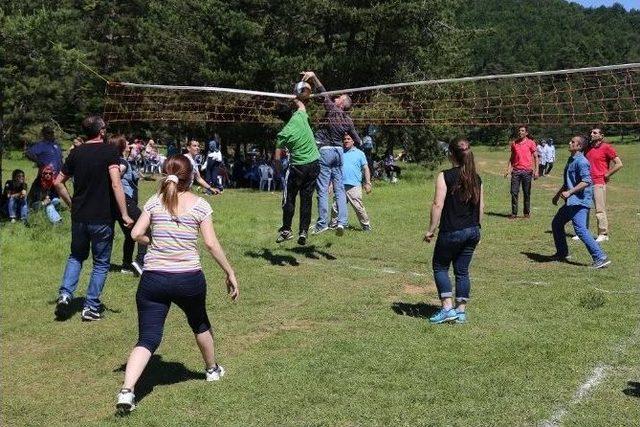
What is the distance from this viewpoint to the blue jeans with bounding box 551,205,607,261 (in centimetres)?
1077

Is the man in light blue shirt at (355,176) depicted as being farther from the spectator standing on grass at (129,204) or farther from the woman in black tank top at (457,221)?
the woman in black tank top at (457,221)

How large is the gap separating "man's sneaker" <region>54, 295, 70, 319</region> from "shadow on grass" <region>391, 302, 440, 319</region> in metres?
3.73

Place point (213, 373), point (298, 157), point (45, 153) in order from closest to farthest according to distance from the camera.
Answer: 1. point (213, 373)
2. point (298, 157)
3. point (45, 153)

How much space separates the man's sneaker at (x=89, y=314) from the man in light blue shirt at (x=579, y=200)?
6.91m

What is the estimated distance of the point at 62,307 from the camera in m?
8.38

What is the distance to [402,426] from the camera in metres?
5.21

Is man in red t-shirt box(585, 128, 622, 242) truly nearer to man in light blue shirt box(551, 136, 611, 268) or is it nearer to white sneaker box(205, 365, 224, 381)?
man in light blue shirt box(551, 136, 611, 268)

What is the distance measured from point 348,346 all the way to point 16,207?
510 inches

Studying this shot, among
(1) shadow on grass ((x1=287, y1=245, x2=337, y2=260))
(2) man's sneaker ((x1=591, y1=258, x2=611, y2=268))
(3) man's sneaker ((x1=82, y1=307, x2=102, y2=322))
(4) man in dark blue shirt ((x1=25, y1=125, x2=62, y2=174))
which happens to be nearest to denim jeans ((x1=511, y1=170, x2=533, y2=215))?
(2) man's sneaker ((x1=591, y1=258, x2=611, y2=268))

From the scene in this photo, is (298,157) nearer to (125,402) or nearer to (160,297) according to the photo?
(160,297)

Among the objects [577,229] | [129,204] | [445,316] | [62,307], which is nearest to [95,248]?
[62,307]

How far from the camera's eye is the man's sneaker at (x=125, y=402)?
219 inches

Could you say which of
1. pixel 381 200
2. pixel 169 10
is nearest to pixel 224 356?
pixel 381 200

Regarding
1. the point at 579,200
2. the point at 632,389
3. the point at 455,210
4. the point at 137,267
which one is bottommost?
the point at 632,389
